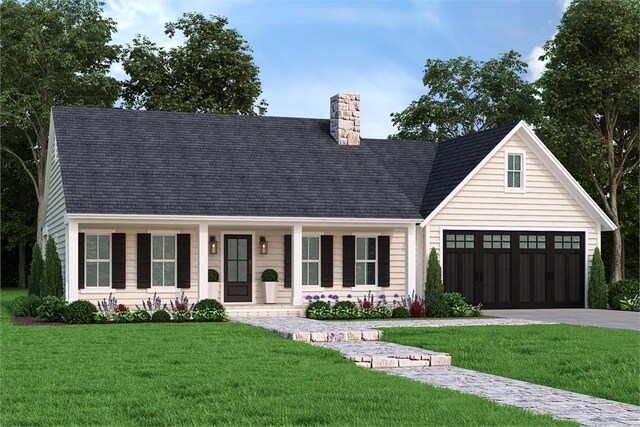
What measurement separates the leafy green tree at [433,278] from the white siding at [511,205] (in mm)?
771

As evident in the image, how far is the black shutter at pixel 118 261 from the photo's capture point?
25086 mm

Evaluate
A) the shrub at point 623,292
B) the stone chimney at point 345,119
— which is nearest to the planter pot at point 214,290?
the stone chimney at point 345,119

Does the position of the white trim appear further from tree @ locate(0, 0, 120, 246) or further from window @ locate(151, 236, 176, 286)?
tree @ locate(0, 0, 120, 246)

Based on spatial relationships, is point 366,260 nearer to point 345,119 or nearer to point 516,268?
point 516,268

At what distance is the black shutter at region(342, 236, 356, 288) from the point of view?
90.0 ft

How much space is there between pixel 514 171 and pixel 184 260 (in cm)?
1050

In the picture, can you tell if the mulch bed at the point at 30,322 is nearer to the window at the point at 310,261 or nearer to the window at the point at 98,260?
the window at the point at 98,260

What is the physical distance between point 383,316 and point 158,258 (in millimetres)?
6371

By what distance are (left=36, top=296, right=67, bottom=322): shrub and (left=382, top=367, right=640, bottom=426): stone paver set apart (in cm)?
Answer: 1168

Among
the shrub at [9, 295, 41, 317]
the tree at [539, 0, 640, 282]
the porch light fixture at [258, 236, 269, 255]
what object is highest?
the tree at [539, 0, 640, 282]

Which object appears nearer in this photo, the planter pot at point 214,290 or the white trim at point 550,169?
the planter pot at point 214,290

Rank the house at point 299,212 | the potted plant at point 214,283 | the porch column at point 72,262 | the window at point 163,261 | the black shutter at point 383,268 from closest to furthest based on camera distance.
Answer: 1. the porch column at point 72,262
2. the house at point 299,212
3. the window at point 163,261
4. the potted plant at point 214,283
5. the black shutter at point 383,268

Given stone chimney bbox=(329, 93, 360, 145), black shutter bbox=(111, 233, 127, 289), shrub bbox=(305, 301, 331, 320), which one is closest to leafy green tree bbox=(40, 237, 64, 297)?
black shutter bbox=(111, 233, 127, 289)

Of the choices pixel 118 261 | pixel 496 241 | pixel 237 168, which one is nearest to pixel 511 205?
pixel 496 241
